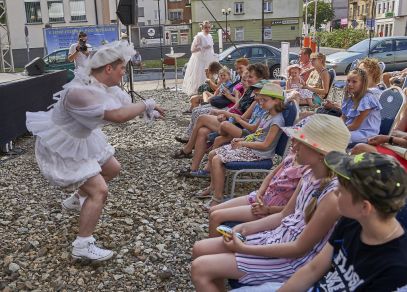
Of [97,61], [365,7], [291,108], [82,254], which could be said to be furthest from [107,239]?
[365,7]

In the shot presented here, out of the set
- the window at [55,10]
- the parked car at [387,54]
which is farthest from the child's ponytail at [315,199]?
the window at [55,10]

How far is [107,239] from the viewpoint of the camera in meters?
3.64

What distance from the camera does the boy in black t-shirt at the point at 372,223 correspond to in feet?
4.62

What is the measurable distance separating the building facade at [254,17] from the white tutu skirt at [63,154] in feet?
153

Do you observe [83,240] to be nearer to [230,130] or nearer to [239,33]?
[230,130]

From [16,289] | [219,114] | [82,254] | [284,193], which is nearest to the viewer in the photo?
[284,193]

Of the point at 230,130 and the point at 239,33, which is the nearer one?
the point at 230,130

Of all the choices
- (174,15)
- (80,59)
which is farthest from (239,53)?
(174,15)

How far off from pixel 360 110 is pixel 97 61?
96.4 inches

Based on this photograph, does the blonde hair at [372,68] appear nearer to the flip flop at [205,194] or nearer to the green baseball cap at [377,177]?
the flip flop at [205,194]

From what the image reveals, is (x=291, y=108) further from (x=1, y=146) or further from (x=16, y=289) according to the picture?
(x=1, y=146)

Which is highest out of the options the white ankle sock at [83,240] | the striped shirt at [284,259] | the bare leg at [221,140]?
the striped shirt at [284,259]

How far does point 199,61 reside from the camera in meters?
11.1

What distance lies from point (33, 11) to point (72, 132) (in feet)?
119
